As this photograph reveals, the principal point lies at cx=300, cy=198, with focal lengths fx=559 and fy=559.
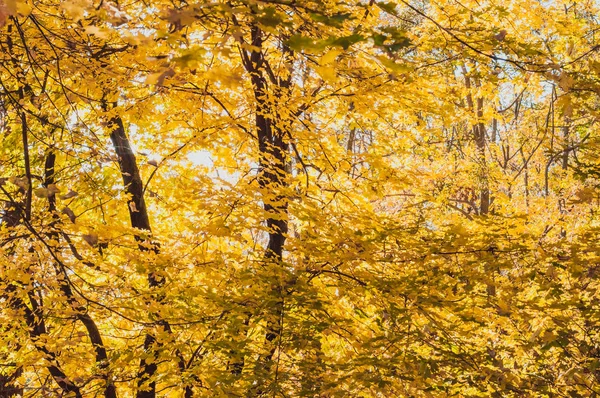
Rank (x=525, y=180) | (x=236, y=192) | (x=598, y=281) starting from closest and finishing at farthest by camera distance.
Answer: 1. (x=598, y=281)
2. (x=236, y=192)
3. (x=525, y=180)

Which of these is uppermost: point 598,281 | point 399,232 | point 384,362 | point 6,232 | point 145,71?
point 145,71

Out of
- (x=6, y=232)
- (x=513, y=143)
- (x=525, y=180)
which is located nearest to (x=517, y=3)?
(x=6, y=232)

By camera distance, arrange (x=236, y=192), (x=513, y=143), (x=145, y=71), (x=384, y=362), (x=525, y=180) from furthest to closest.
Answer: (x=525, y=180)
(x=513, y=143)
(x=236, y=192)
(x=145, y=71)
(x=384, y=362)

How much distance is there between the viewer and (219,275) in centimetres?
531

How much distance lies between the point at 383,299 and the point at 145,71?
2.99 metres

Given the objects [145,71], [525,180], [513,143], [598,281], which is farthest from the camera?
[525,180]

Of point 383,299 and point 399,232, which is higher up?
point 399,232

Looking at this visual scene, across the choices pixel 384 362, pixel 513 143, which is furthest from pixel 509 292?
pixel 513 143

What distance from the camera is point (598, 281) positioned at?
14.5ft

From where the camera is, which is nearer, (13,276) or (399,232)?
(399,232)

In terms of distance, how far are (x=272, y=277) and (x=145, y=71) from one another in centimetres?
230

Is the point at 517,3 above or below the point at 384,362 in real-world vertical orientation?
above

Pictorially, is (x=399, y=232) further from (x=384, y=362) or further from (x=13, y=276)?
(x=13, y=276)

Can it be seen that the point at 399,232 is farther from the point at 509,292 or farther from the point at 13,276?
the point at 13,276
